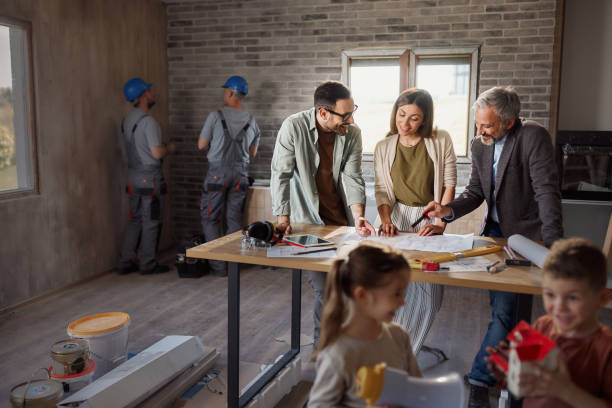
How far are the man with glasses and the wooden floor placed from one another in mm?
641

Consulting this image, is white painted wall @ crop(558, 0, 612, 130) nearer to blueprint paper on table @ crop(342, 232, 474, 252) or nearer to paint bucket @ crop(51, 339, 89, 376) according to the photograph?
blueprint paper on table @ crop(342, 232, 474, 252)

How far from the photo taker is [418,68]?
507 cm

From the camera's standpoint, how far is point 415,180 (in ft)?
9.54

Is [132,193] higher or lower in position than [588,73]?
lower

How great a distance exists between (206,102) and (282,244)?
12.1 ft

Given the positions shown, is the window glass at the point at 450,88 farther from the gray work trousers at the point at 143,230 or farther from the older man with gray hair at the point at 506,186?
the gray work trousers at the point at 143,230

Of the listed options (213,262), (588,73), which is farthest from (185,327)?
(588,73)

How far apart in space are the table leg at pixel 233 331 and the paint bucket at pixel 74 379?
65 centimetres

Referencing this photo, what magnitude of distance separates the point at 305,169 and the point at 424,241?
0.79m

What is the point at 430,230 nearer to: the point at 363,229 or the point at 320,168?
the point at 363,229

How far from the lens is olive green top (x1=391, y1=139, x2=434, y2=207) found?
9.43ft

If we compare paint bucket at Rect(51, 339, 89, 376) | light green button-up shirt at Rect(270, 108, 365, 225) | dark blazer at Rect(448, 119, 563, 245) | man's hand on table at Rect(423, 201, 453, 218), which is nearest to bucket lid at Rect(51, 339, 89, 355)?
paint bucket at Rect(51, 339, 89, 376)

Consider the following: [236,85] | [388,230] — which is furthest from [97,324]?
[236,85]

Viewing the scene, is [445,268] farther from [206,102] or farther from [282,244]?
[206,102]
